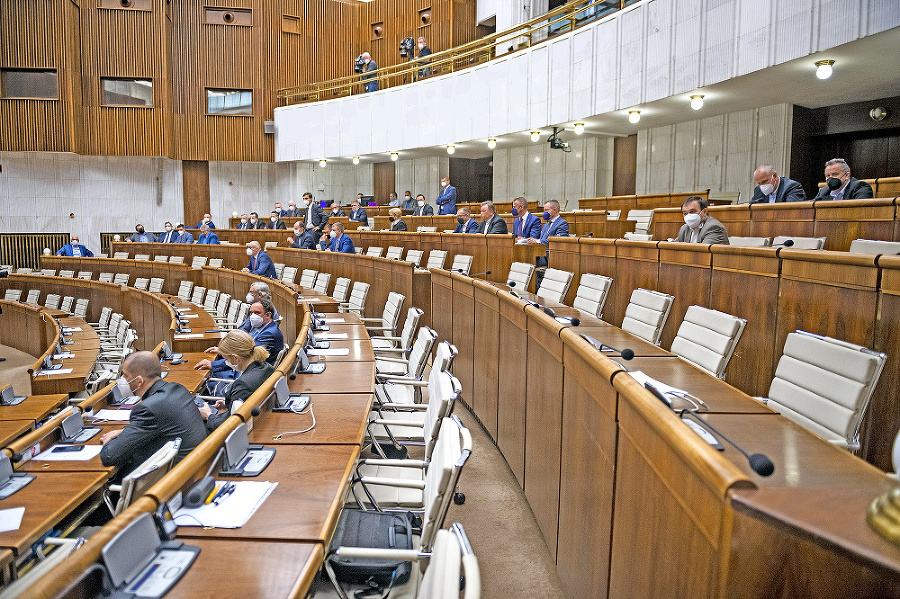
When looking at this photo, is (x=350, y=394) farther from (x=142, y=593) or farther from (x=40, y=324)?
(x=40, y=324)

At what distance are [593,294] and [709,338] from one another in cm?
147

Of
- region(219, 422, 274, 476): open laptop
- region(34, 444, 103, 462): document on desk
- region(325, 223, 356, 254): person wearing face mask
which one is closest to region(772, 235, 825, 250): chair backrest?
region(219, 422, 274, 476): open laptop

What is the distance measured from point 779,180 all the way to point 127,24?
16.4m

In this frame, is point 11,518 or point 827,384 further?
point 11,518

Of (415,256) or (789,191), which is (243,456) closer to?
(789,191)

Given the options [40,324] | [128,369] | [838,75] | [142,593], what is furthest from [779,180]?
[40,324]

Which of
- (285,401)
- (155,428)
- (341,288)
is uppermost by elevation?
(341,288)

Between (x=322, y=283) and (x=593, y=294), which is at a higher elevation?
(x=593, y=294)

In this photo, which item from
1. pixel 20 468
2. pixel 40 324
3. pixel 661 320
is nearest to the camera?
pixel 20 468

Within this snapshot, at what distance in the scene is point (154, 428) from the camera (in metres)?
2.89

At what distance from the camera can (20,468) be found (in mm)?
2879

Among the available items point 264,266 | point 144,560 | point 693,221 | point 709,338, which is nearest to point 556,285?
point 693,221

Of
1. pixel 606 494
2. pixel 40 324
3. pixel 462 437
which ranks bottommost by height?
pixel 40 324

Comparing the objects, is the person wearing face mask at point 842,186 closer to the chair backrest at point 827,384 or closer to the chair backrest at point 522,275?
the chair backrest at point 522,275
